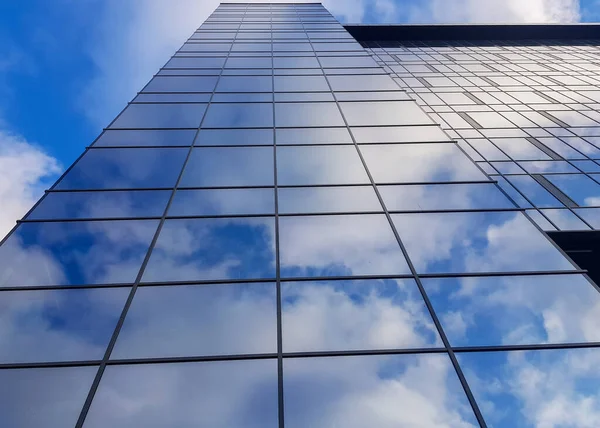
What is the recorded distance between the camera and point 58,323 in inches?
257

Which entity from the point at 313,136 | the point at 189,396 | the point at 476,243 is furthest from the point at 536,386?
the point at 313,136

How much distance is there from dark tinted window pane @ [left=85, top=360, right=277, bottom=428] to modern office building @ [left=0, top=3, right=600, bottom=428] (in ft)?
0.07

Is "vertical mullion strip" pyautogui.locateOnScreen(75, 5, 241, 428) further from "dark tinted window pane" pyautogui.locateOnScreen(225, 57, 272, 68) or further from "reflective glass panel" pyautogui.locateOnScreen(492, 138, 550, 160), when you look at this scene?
"reflective glass panel" pyautogui.locateOnScreen(492, 138, 550, 160)

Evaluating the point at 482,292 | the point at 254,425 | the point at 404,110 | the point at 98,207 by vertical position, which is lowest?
the point at 254,425

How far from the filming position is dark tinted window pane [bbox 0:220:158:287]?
7344mm

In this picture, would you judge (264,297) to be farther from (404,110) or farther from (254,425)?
(404,110)

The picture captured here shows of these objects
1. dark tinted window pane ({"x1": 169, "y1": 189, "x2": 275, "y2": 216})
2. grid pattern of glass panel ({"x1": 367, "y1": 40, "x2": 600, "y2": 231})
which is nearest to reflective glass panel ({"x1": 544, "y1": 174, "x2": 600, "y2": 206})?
grid pattern of glass panel ({"x1": 367, "y1": 40, "x2": 600, "y2": 231})

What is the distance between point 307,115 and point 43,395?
9.68 m

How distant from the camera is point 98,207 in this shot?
29.6 feet

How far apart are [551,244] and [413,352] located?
376 cm

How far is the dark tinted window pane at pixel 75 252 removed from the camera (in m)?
7.34

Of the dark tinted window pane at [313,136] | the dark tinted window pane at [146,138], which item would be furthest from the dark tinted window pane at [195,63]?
the dark tinted window pane at [313,136]

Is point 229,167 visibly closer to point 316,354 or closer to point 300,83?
point 316,354

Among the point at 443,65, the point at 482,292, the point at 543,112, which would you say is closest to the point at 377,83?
the point at 482,292
